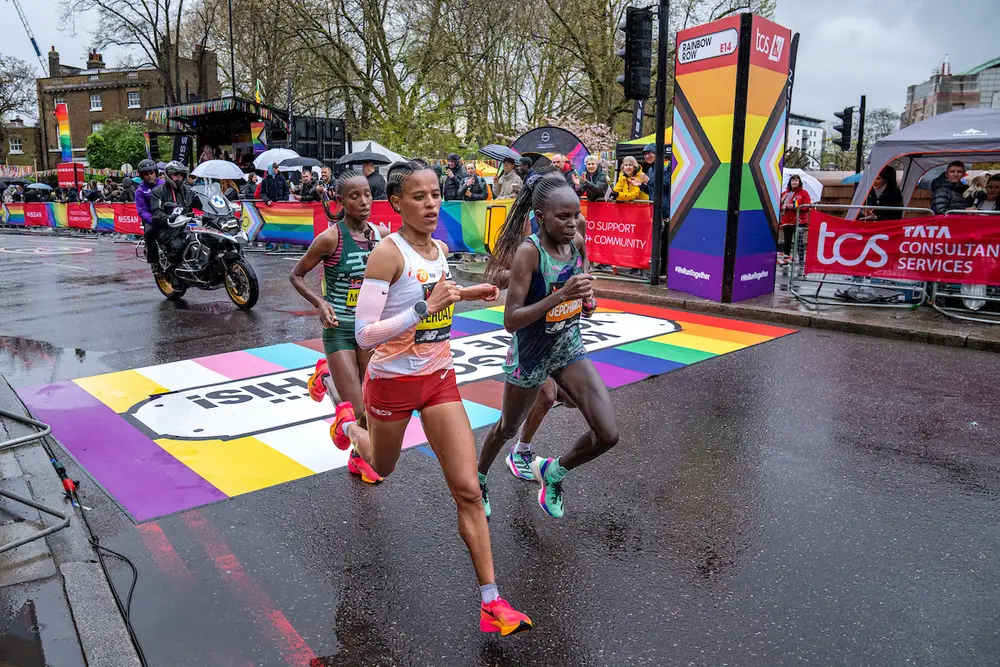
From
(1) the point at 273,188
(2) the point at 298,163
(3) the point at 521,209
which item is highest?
(2) the point at 298,163

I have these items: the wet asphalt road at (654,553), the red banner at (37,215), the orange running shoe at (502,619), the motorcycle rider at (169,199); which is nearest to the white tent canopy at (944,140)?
the wet asphalt road at (654,553)

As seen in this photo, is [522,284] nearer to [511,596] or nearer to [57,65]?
[511,596]

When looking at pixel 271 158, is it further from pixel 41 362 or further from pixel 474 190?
pixel 41 362

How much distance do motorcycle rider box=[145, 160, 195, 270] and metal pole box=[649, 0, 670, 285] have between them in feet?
22.8

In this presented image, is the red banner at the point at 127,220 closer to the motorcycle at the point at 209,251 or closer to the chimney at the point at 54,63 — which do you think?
the motorcycle at the point at 209,251

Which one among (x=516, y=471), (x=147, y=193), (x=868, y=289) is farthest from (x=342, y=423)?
(x=868, y=289)

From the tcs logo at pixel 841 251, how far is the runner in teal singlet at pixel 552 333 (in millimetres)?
7053

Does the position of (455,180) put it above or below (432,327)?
above

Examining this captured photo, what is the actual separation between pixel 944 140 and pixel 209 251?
10.9 meters

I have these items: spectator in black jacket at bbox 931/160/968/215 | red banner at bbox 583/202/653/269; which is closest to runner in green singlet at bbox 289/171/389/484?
red banner at bbox 583/202/653/269

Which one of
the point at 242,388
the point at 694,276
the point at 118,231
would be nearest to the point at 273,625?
the point at 242,388

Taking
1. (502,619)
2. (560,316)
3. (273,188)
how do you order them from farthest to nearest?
(273,188), (560,316), (502,619)

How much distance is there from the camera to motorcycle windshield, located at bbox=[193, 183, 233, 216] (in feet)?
35.6

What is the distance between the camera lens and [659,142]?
11516mm
